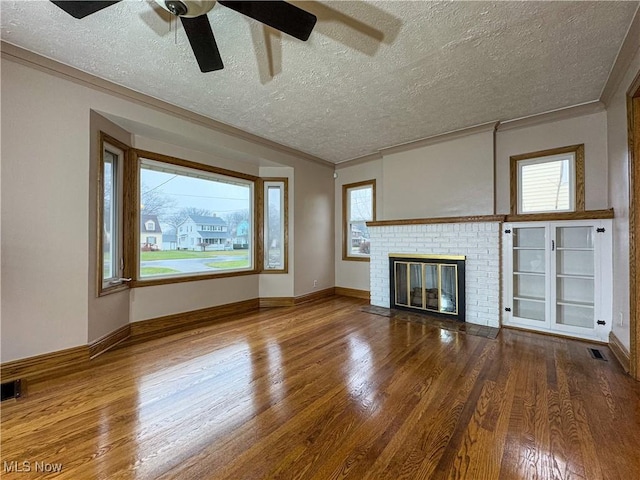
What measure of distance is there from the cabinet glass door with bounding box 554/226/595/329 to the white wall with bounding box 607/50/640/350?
0.36 meters

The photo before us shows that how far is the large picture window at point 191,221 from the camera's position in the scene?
3.53 m


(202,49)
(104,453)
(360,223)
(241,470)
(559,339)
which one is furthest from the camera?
(360,223)

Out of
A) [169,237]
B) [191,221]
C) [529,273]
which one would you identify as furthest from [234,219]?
[529,273]

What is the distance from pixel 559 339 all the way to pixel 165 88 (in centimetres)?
523

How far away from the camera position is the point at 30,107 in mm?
2309

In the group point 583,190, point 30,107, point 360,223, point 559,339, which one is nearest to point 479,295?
point 559,339

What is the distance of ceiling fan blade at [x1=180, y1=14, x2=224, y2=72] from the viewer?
5.44ft

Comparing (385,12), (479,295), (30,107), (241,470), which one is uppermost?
(385,12)

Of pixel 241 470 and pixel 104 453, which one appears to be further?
pixel 104 453

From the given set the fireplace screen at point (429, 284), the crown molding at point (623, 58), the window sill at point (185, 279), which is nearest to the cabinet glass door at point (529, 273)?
the fireplace screen at point (429, 284)

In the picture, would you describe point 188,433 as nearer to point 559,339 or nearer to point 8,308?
point 8,308

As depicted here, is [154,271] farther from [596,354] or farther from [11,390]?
[596,354]

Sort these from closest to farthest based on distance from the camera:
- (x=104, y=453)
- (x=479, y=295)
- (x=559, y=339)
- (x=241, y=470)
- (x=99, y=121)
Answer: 1. (x=241, y=470)
2. (x=104, y=453)
3. (x=99, y=121)
4. (x=559, y=339)
5. (x=479, y=295)

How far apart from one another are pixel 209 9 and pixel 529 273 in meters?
4.28
